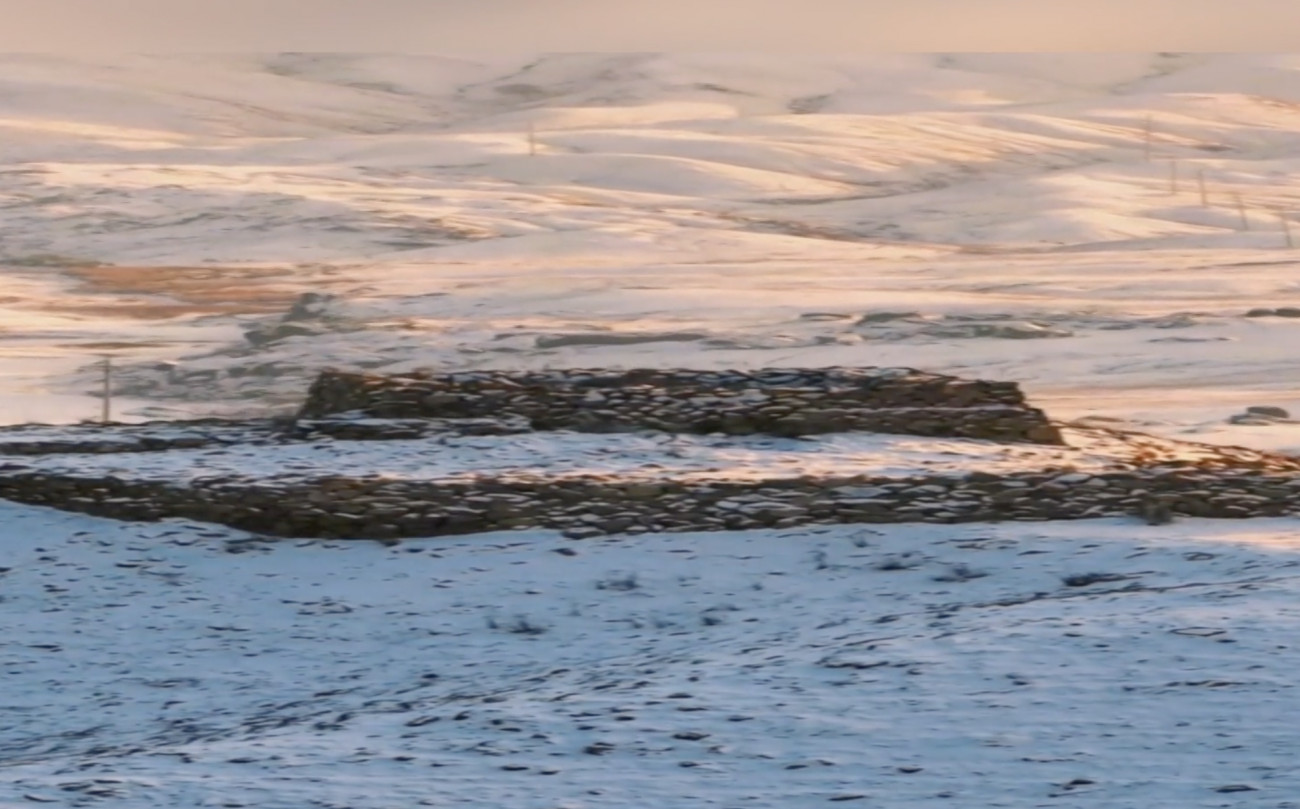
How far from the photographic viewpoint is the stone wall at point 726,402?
1241 centimetres

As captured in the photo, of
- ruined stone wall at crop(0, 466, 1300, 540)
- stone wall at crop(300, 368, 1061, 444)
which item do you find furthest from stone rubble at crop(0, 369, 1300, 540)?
stone wall at crop(300, 368, 1061, 444)

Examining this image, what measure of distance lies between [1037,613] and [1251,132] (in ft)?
309

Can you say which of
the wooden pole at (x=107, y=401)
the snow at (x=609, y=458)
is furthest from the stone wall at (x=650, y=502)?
the wooden pole at (x=107, y=401)

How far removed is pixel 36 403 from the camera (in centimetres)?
2555

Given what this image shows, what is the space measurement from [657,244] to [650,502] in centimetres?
4146

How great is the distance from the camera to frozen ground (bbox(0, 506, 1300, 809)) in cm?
643

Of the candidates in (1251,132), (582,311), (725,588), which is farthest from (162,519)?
(1251,132)

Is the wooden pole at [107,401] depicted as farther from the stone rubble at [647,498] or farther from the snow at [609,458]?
the stone rubble at [647,498]

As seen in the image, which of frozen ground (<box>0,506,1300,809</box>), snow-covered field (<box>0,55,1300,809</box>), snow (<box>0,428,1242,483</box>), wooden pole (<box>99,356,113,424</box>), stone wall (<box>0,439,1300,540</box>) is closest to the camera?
frozen ground (<box>0,506,1300,809</box>)

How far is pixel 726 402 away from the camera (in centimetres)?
1246

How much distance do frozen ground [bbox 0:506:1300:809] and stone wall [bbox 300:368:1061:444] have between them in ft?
5.97

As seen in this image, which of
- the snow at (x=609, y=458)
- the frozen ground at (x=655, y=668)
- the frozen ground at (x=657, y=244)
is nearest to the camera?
the frozen ground at (x=655, y=668)

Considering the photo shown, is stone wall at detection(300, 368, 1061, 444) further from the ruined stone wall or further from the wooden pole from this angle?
the wooden pole

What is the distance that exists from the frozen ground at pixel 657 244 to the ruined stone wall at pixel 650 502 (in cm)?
1001
